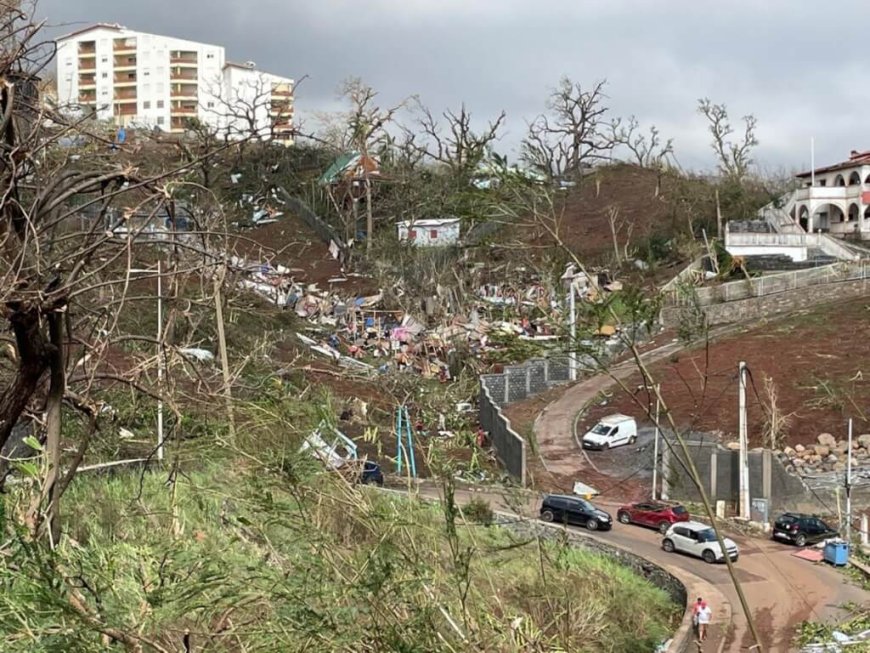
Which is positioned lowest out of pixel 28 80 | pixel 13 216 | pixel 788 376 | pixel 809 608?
pixel 809 608

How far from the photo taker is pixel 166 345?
3.93 m

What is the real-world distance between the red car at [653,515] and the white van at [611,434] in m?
5.01

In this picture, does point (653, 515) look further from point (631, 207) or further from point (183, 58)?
point (183, 58)

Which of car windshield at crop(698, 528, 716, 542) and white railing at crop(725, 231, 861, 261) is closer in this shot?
car windshield at crop(698, 528, 716, 542)

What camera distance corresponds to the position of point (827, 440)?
23500 millimetres

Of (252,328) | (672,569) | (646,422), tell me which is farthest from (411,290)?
(672,569)

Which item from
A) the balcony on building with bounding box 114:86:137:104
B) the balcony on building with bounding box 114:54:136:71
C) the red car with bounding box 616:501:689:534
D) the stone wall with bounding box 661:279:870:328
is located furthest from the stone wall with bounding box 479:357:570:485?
the balcony on building with bounding box 114:54:136:71

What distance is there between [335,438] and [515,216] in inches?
47.2

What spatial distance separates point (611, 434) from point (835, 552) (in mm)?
9563

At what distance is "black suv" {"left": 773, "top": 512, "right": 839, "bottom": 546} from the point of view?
18.7 metres

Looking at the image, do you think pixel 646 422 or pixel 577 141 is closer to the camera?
pixel 646 422

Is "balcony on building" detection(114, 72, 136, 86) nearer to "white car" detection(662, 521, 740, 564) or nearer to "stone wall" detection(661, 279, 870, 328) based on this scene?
"stone wall" detection(661, 279, 870, 328)

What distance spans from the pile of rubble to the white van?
4126 millimetres

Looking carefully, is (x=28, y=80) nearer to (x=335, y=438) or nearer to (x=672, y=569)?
(x=335, y=438)
